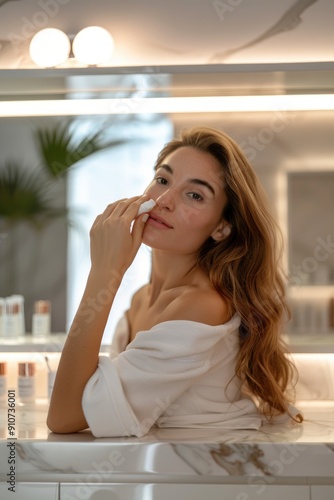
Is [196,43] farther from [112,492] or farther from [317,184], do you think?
[112,492]

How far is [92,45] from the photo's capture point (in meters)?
1.44

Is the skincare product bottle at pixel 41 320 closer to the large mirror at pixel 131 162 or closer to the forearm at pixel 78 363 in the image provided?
the large mirror at pixel 131 162

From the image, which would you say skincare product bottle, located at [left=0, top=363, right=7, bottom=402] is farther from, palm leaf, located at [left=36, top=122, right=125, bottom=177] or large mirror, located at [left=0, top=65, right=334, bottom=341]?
palm leaf, located at [left=36, top=122, right=125, bottom=177]

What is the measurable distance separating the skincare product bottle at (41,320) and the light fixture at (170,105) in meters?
0.48

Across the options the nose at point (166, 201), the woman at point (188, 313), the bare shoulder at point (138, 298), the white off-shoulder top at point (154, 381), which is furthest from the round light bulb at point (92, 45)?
the white off-shoulder top at point (154, 381)

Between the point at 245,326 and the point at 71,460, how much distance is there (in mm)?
424

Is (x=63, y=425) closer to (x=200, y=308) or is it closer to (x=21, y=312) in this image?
(x=200, y=308)

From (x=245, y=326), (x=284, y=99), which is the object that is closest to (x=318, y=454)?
(x=245, y=326)

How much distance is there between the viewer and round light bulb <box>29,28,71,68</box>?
4.75 ft

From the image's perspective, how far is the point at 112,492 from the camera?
1.11 m

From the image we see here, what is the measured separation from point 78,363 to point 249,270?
15.9 inches

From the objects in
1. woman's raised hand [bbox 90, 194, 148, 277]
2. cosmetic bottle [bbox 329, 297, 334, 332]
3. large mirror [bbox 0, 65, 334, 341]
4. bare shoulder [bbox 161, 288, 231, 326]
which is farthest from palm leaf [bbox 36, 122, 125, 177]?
cosmetic bottle [bbox 329, 297, 334, 332]

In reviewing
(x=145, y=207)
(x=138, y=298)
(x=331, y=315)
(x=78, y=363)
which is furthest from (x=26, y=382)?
(x=331, y=315)

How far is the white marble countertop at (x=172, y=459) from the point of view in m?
1.07
